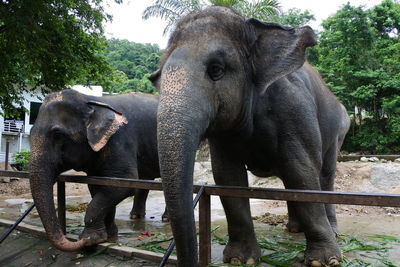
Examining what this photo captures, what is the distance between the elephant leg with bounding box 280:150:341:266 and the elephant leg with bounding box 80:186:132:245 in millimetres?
2109

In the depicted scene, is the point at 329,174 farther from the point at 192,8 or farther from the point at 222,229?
the point at 192,8

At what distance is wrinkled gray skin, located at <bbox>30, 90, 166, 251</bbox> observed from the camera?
415 cm

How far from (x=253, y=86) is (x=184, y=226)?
4.40 ft

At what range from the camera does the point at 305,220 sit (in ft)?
11.0

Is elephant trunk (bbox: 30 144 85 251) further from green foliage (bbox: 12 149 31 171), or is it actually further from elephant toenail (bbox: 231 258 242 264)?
green foliage (bbox: 12 149 31 171)

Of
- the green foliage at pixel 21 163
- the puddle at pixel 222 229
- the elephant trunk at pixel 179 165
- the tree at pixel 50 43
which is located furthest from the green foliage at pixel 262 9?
the green foliage at pixel 21 163

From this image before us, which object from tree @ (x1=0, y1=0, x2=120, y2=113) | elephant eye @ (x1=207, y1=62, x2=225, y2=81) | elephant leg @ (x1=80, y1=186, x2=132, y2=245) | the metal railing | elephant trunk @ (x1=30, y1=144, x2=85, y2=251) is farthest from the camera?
the metal railing

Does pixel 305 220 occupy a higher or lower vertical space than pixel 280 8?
lower

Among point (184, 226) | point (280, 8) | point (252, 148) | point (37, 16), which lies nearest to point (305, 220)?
point (252, 148)

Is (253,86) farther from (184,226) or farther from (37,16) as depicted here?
(37,16)

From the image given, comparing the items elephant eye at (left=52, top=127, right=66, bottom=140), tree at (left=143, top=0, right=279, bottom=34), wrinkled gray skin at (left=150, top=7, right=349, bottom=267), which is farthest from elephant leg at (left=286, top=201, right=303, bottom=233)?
tree at (left=143, top=0, right=279, bottom=34)

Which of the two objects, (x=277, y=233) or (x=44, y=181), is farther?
(x=277, y=233)

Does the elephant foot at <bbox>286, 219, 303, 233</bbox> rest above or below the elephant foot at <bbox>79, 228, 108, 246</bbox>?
below

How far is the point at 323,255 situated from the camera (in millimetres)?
3322
